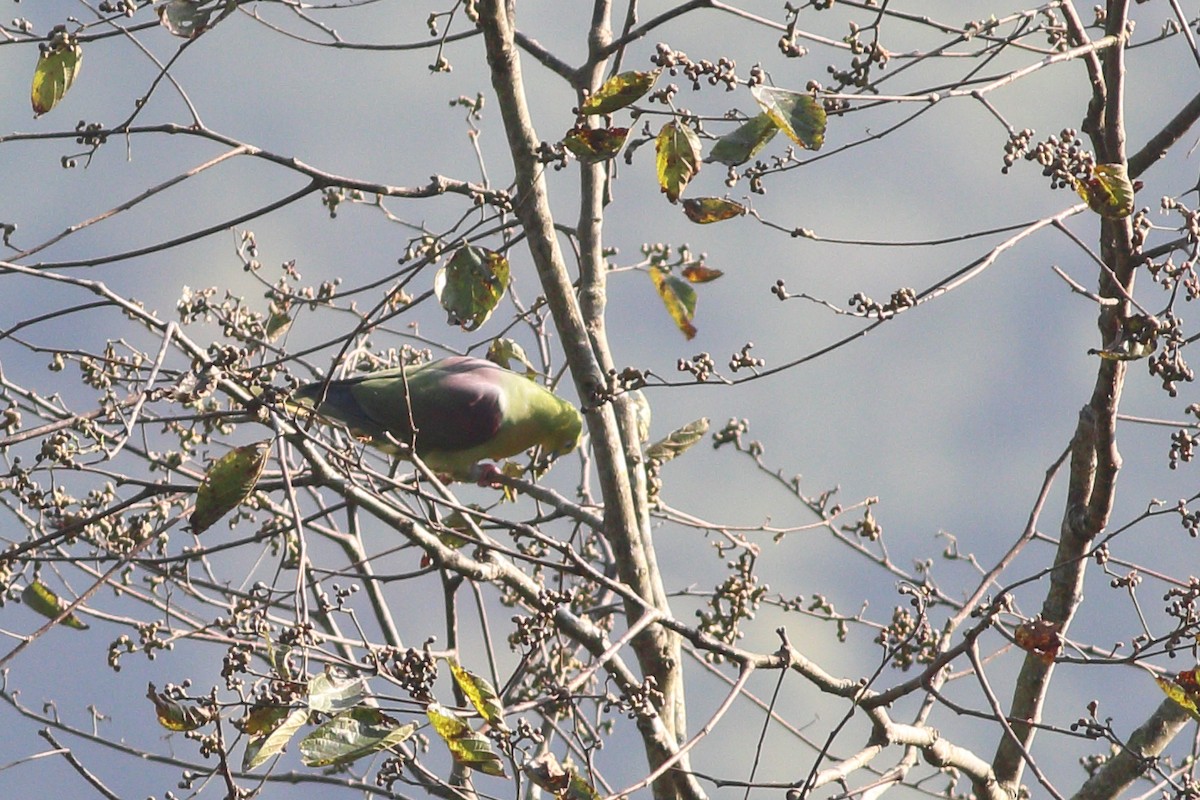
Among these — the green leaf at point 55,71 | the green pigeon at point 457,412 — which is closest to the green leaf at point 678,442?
the green pigeon at point 457,412

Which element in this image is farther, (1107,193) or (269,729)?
(1107,193)

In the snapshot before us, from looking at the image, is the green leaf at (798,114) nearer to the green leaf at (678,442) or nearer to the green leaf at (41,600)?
the green leaf at (678,442)

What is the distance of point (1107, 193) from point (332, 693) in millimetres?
1672

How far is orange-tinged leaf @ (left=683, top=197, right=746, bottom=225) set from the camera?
2.54 meters

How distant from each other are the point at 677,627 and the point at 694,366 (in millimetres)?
538

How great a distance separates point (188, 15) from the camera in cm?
258

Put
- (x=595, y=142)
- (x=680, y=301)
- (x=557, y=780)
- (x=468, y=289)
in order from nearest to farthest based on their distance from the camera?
(x=557, y=780) < (x=595, y=142) < (x=468, y=289) < (x=680, y=301)

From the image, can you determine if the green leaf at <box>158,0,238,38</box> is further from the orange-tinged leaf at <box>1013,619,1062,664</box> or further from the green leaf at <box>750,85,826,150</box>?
the orange-tinged leaf at <box>1013,619,1062,664</box>

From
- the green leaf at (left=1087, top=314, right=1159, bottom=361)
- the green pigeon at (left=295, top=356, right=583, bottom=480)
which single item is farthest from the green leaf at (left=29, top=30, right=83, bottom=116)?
the green leaf at (left=1087, top=314, right=1159, bottom=361)

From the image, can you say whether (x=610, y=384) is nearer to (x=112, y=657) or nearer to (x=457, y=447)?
(x=112, y=657)

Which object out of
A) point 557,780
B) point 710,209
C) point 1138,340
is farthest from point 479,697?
point 1138,340

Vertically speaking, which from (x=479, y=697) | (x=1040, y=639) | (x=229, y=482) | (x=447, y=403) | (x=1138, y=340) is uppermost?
(x=447, y=403)

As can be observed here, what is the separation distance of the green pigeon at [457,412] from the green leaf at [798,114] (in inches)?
92.8

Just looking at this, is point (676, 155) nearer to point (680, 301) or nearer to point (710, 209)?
point (710, 209)
